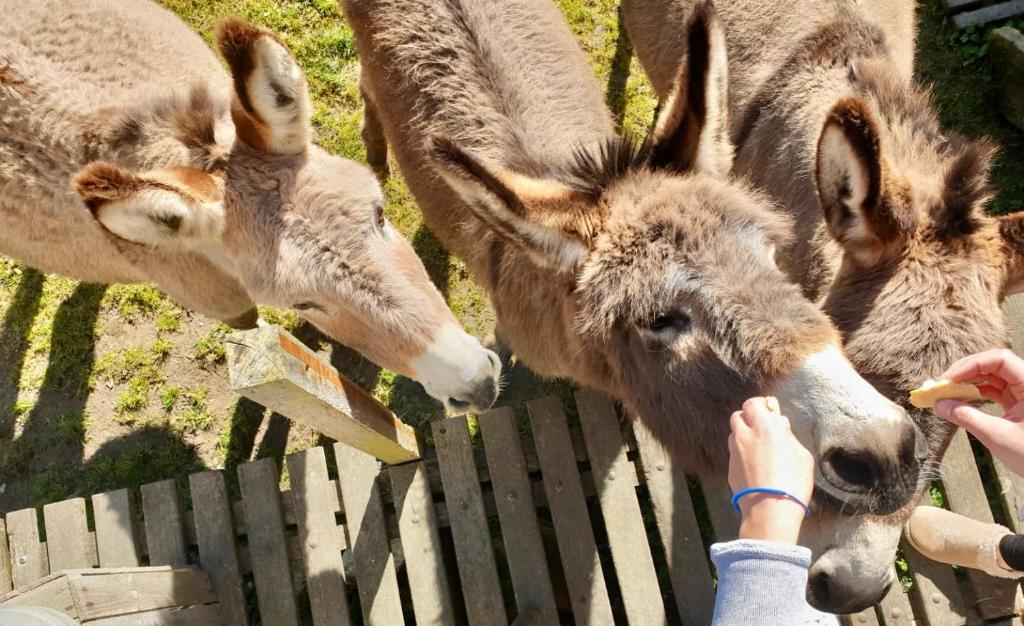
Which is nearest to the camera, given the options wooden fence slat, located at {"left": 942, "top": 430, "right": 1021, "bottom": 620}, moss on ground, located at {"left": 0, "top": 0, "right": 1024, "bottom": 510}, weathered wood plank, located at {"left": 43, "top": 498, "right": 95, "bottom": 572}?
wooden fence slat, located at {"left": 942, "top": 430, "right": 1021, "bottom": 620}

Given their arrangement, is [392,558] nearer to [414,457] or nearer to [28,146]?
[414,457]

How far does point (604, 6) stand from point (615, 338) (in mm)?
4279

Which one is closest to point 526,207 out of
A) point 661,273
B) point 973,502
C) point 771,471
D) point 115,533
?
point 661,273

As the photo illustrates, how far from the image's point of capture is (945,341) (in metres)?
2.30

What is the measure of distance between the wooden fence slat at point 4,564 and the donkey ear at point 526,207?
11.8 ft

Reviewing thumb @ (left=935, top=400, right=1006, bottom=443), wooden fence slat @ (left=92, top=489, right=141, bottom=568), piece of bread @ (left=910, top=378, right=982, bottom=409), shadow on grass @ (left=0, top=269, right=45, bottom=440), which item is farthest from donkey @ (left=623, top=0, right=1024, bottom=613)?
shadow on grass @ (left=0, top=269, right=45, bottom=440)

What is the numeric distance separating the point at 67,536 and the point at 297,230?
2.44 m

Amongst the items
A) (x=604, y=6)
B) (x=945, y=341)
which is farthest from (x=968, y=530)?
(x=604, y=6)

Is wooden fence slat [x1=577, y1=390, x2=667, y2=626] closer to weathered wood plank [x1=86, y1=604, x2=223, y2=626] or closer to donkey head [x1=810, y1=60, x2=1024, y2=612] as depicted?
donkey head [x1=810, y1=60, x2=1024, y2=612]

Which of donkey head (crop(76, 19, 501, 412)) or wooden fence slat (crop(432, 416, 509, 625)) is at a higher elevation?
donkey head (crop(76, 19, 501, 412))

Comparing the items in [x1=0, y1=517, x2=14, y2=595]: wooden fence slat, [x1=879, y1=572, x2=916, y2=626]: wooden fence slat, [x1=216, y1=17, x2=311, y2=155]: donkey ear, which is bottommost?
[x1=879, y1=572, x2=916, y2=626]: wooden fence slat

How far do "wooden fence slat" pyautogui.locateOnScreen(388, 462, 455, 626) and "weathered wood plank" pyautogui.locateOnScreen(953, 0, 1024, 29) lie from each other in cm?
543

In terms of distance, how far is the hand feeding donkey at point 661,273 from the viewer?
1.95 meters

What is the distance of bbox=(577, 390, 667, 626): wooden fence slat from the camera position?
135 inches
